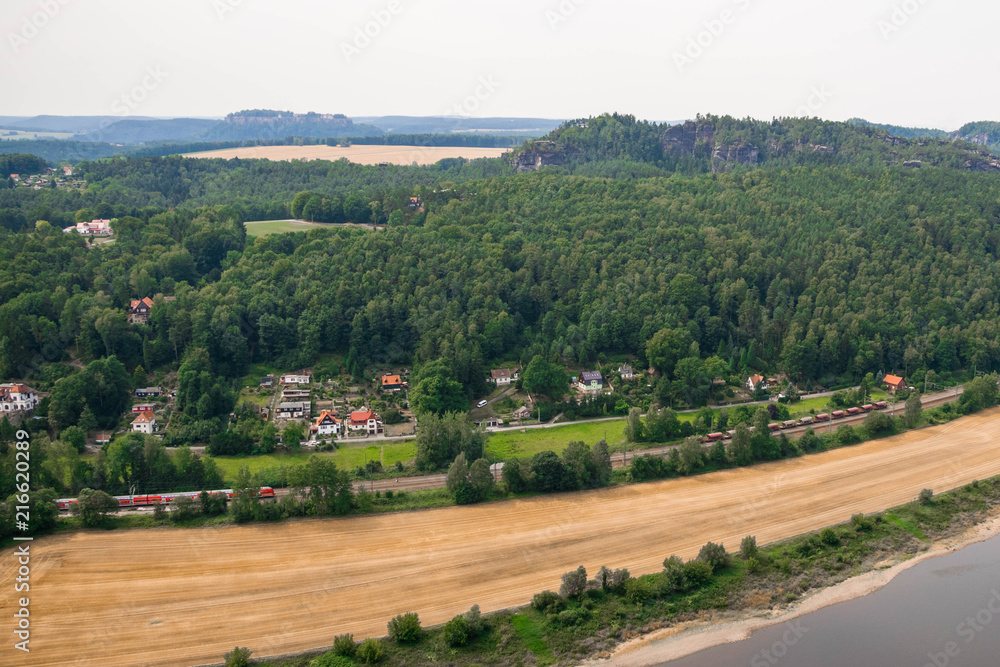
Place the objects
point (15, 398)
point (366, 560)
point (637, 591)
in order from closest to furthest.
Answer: point (637, 591) < point (366, 560) < point (15, 398)

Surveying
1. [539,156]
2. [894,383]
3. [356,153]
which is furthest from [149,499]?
[356,153]

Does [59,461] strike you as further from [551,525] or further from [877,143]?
[877,143]

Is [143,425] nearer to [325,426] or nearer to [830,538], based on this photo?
[325,426]

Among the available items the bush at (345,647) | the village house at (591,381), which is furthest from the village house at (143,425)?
the village house at (591,381)

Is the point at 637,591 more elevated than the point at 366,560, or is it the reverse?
the point at 637,591

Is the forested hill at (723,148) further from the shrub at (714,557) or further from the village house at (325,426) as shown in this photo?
the shrub at (714,557)

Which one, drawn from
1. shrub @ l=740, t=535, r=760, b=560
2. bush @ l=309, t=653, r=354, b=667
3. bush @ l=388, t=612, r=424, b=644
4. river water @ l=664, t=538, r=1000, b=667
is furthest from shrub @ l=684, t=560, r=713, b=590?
bush @ l=309, t=653, r=354, b=667
